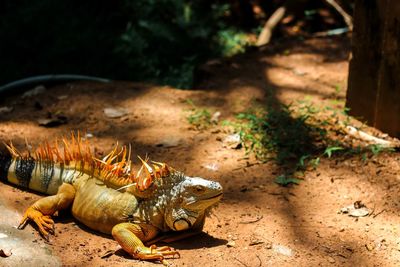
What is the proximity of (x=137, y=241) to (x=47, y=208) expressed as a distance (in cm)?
73

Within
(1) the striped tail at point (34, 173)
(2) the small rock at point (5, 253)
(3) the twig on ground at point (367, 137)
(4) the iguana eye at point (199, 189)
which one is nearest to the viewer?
(2) the small rock at point (5, 253)

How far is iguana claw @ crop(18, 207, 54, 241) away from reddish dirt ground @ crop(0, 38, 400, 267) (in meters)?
0.05

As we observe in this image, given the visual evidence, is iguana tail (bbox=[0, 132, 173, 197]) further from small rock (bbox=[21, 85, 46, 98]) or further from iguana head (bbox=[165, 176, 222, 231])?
small rock (bbox=[21, 85, 46, 98])

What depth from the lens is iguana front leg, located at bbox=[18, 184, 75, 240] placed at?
13.1 feet

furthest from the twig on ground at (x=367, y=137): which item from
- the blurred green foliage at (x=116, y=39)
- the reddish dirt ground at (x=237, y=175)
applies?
the blurred green foliage at (x=116, y=39)

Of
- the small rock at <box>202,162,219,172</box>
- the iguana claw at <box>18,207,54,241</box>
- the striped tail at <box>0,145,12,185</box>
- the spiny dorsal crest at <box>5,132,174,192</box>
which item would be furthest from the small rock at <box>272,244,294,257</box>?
the striped tail at <box>0,145,12,185</box>

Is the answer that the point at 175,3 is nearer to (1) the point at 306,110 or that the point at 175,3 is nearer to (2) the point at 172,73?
(2) the point at 172,73

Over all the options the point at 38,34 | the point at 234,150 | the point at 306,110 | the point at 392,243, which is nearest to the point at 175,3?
the point at 38,34

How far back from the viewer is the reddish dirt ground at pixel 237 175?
12.9 feet

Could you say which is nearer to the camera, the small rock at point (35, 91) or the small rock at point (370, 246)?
the small rock at point (370, 246)

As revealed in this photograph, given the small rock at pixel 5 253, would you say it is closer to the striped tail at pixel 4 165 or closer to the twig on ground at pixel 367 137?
the striped tail at pixel 4 165

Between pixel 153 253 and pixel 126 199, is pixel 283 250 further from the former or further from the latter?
pixel 126 199

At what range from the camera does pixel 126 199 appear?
4.05 metres

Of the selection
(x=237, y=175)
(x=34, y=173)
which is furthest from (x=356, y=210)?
(x=34, y=173)
